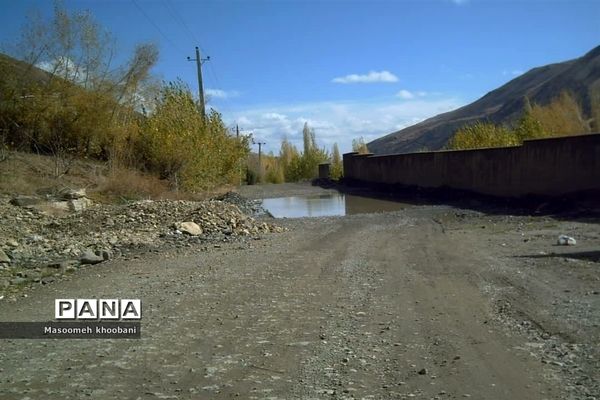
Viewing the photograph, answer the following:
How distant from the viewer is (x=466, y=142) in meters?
35.3

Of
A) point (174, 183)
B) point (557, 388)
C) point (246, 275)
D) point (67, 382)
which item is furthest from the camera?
point (174, 183)

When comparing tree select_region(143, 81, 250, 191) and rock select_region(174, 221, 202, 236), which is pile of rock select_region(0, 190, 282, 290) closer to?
rock select_region(174, 221, 202, 236)

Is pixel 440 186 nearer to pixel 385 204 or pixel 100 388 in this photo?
pixel 385 204

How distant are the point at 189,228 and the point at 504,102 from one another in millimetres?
97781

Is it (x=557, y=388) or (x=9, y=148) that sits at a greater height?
(x=9, y=148)

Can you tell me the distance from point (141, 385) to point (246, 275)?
5208mm

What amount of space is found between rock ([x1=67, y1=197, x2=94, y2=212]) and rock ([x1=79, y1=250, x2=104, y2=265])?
5.92 metres

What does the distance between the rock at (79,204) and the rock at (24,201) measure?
2.98 ft

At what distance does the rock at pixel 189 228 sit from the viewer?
1539 cm

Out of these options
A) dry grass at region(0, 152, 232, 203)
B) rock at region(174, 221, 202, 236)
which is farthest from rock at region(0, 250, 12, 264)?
dry grass at region(0, 152, 232, 203)

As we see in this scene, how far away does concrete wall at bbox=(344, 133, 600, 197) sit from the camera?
18.2 m

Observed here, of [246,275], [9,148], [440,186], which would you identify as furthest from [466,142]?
[246,275]

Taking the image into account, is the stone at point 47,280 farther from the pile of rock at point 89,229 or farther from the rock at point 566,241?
the rock at point 566,241

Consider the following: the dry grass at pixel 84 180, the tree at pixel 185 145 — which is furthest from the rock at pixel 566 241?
the tree at pixel 185 145
